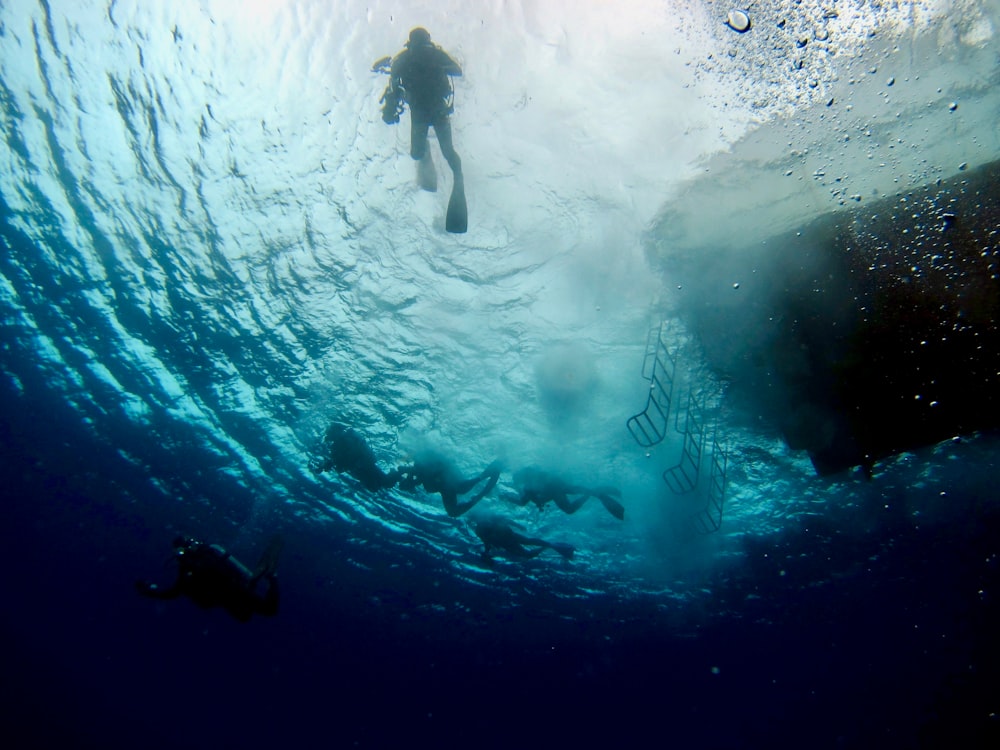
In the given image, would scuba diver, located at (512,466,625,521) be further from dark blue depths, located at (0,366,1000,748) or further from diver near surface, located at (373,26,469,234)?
dark blue depths, located at (0,366,1000,748)

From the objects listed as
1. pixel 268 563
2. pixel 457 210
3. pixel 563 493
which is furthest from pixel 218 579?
pixel 563 493

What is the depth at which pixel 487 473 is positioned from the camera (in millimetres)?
13383

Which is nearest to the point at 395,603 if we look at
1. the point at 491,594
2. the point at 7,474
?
the point at 491,594

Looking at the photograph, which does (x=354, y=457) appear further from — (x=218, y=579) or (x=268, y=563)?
(x=218, y=579)

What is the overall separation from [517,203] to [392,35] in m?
3.23

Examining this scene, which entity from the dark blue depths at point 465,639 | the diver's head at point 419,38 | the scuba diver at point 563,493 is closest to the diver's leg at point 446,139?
the diver's head at point 419,38

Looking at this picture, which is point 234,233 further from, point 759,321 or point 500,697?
point 500,697

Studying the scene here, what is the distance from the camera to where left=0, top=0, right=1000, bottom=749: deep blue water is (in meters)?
6.69

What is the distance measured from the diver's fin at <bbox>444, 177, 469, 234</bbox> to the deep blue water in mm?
1909

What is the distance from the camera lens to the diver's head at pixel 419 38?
5637 millimetres

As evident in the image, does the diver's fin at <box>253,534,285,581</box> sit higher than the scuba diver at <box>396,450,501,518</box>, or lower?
lower

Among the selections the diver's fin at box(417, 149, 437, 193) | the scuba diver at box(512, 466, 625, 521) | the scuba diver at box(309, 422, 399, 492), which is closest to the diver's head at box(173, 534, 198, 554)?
the scuba diver at box(309, 422, 399, 492)

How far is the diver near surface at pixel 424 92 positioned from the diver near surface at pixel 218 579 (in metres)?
6.87

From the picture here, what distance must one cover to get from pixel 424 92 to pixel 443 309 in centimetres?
535
